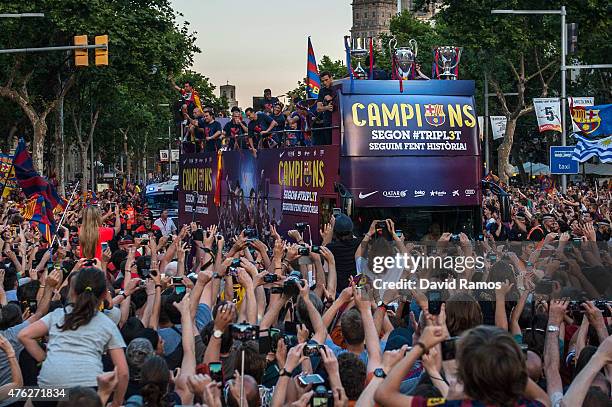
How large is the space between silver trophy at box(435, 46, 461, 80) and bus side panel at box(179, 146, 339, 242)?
237 centimetres

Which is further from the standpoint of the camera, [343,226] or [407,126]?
[407,126]

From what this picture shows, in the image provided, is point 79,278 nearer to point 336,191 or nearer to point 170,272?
point 170,272

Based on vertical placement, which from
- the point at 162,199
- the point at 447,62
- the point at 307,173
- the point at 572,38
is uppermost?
the point at 572,38

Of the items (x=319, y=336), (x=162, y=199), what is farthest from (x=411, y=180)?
(x=162, y=199)

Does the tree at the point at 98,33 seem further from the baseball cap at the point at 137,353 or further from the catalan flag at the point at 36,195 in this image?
the baseball cap at the point at 137,353

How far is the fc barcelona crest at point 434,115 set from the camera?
627 inches

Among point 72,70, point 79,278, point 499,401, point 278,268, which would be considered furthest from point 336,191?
point 72,70

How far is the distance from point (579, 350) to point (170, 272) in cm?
528

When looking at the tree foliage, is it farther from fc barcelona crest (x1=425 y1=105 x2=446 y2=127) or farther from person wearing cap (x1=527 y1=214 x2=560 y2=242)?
person wearing cap (x1=527 y1=214 x2=560 y2=242)

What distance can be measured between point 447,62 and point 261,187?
4.14 m

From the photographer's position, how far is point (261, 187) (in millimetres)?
19719

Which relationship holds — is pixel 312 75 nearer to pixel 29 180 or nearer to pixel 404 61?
pixel 404 61

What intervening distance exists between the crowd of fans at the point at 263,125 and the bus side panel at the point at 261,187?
20cm

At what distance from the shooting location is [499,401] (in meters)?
4.28
